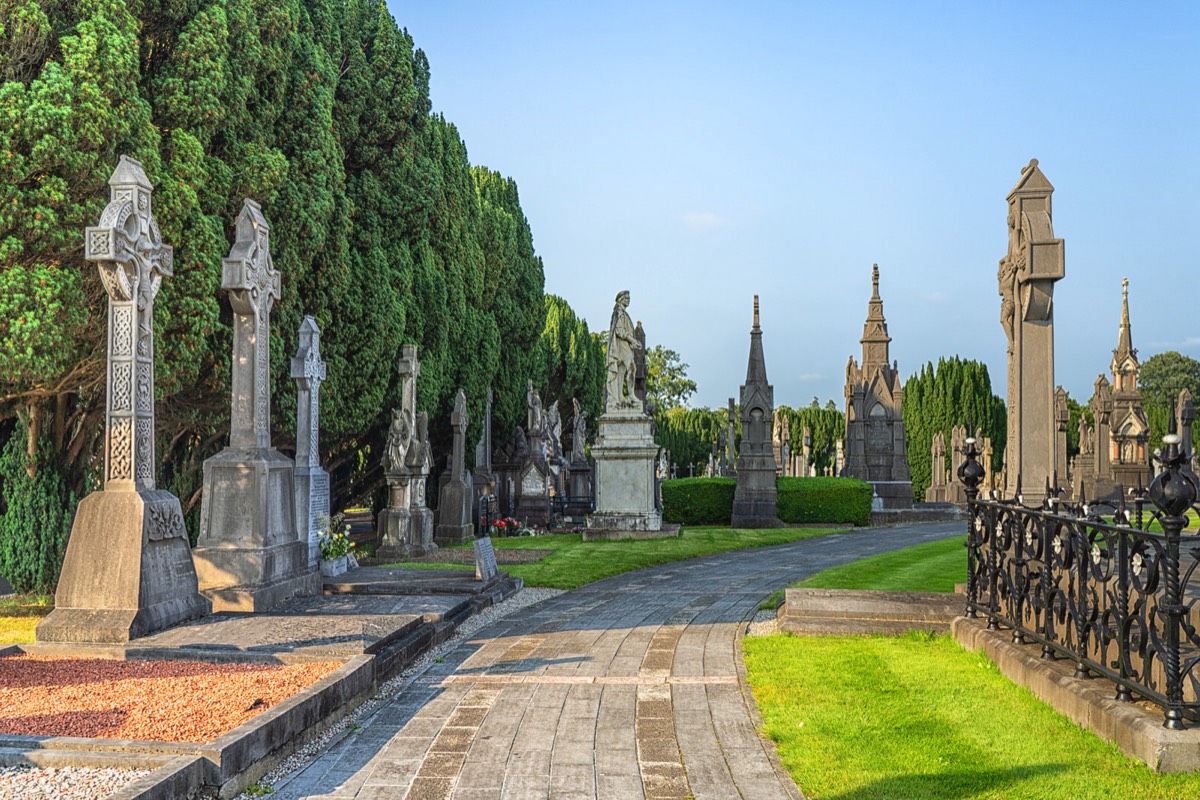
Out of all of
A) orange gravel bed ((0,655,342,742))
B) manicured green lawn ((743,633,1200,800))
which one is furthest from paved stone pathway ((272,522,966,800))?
orange gravel bed ((0,655,342,742))

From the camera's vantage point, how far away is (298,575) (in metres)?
11.0

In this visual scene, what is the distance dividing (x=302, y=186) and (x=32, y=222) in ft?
15.6

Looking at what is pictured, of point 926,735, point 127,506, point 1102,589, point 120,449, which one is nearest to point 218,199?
point 120,449

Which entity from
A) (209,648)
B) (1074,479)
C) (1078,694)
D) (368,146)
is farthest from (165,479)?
(1074,479)

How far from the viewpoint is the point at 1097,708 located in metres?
5.33

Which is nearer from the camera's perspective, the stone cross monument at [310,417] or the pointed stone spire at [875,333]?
the stone cross monument at [310,417]

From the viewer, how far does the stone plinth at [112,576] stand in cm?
779

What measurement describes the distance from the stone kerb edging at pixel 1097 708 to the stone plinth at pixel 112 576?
7.14 m

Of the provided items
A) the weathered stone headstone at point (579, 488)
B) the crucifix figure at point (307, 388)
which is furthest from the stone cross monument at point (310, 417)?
the weathered stone headstone at point (579, 488)

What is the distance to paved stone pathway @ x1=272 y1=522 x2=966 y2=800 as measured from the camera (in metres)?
4.93

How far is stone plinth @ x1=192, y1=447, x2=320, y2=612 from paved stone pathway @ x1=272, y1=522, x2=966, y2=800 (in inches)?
104

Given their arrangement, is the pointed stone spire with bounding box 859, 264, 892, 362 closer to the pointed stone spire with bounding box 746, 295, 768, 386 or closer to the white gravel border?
the pointed stone spire with bounding box 746, 295, 768, 386

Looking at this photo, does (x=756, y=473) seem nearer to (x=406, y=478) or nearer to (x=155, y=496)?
(x=406, y=478)

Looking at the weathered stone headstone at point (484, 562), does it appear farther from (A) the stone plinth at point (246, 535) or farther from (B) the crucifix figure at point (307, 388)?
(B) the crucifix figure at point (307, 388)
